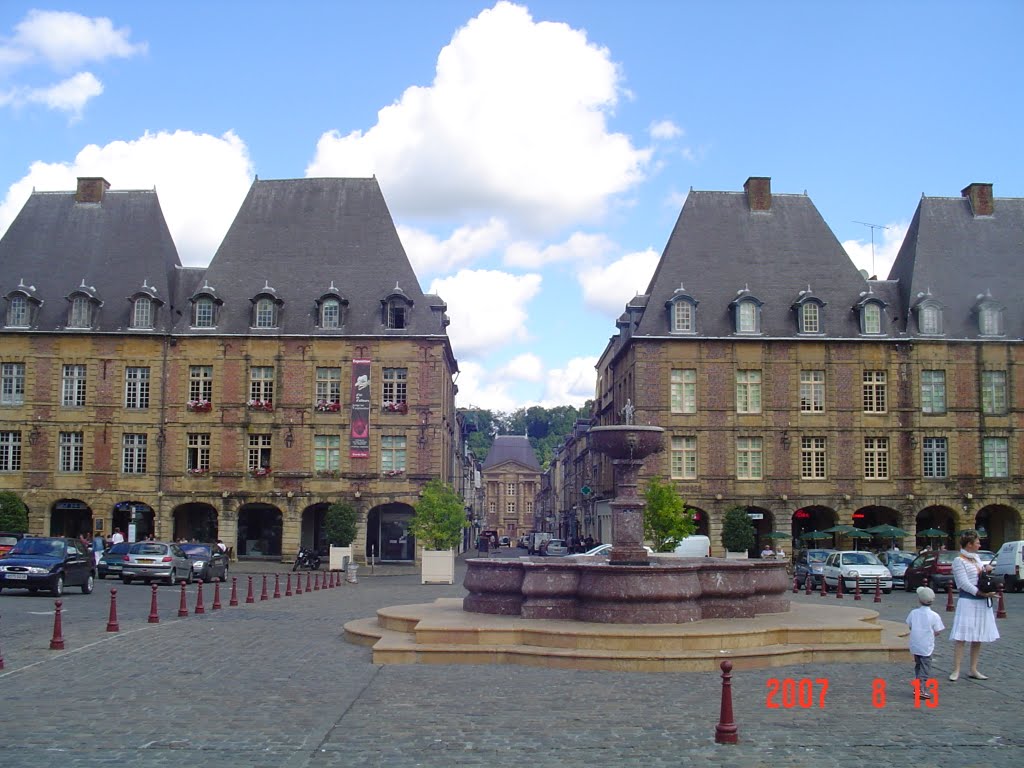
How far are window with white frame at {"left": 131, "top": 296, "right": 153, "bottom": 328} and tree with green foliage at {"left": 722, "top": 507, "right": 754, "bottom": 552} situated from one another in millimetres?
28901

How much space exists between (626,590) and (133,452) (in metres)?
41.4

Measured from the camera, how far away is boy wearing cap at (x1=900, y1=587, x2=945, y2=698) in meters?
12.3

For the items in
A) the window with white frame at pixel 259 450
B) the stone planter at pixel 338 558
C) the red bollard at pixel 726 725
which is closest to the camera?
the red bollard at pixel 726 725

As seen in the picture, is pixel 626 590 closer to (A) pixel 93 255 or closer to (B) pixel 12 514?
(B) pixel 12 514

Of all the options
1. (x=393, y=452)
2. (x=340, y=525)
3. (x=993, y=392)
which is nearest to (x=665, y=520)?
(x=340, y=525)

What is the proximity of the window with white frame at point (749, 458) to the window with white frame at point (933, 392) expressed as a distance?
8.07 meters

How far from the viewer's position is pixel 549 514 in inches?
5512

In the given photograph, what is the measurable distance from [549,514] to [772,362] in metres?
88.7

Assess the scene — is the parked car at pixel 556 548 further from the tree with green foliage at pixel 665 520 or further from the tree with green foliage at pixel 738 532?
the tree with green foliage at pixel 665 520

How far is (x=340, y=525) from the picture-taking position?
167 ft

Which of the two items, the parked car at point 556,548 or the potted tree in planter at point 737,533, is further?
the parked car at point 556,548

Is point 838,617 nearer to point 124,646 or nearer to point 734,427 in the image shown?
point 124,646

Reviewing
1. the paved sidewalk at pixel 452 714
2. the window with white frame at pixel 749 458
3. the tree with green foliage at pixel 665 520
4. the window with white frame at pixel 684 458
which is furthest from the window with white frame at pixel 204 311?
the paved sidewalk at pixel 452 714

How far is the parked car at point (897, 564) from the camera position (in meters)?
38.8
